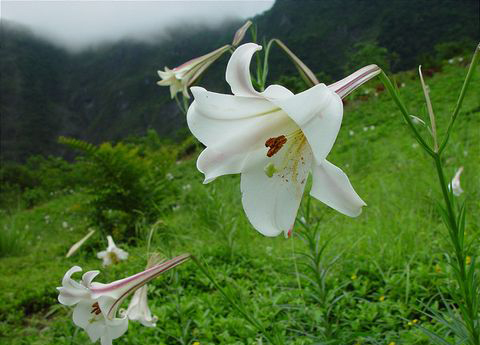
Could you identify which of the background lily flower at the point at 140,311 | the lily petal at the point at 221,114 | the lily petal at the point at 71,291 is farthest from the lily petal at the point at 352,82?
the background lily flower at the point at 140,311

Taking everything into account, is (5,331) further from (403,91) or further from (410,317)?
(403,91)

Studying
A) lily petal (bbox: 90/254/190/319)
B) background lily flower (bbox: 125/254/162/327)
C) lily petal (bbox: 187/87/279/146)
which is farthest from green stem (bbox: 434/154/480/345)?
background lily flower (bbox: 125/254/162/327)

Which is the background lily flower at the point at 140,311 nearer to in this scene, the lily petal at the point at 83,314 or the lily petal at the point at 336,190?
the lily petal at the point at 83,314

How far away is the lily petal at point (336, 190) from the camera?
0.53m

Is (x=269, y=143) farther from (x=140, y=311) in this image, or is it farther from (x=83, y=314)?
(x=140, y=311)

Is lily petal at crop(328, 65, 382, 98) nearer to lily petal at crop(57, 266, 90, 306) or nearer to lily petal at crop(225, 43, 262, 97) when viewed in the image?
lily petal at crop(225, 43, 262, 97)

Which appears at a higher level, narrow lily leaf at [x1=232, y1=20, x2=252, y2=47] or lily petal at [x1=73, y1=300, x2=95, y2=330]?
narrow lily leaf at [x1=232, y1=20, x2=252, y2=47]

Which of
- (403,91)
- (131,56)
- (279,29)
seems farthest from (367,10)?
(131,56)

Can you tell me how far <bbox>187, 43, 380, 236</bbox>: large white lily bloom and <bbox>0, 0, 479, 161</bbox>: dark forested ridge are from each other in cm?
1087

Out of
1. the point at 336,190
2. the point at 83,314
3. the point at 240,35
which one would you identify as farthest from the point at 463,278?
the point at 240,35

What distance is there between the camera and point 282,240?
2.83 metres

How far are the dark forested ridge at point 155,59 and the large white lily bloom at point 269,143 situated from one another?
428 inches

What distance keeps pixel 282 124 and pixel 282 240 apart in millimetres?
2279

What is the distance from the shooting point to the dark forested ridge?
24.2 meters
